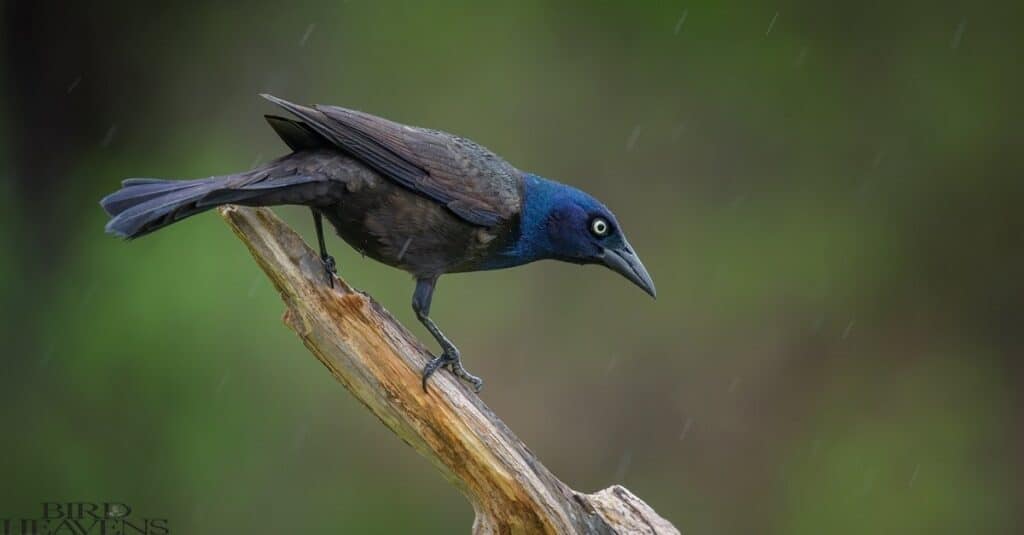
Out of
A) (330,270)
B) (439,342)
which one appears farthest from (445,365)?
(330,270)

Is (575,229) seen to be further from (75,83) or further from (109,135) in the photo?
(75,83)

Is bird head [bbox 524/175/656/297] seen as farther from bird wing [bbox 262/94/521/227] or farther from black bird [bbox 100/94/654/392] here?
bird wing [bbox 262/94/521/227]

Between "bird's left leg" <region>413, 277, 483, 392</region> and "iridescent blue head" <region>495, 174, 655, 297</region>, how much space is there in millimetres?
376

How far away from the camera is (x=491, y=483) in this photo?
4180mm

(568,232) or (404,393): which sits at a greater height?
(568,232)

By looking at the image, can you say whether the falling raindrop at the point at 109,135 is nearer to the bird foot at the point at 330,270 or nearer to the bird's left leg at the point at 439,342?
the bird's left leg at the point at 439,342

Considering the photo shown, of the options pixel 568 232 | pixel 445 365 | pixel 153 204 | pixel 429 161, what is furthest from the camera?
pixel 568 232

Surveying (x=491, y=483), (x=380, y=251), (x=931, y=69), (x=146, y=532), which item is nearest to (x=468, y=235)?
(x=380, y=251)

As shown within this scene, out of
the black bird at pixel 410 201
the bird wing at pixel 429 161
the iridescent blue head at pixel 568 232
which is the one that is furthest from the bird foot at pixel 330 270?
the iridescent blue head at pixel 568 232

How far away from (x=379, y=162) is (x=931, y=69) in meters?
5.51

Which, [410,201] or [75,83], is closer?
[410,201]

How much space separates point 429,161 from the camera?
15.3 feet

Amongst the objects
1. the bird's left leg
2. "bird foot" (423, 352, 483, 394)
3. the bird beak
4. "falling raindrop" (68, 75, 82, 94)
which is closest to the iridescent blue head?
the bird beak

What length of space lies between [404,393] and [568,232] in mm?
1084
